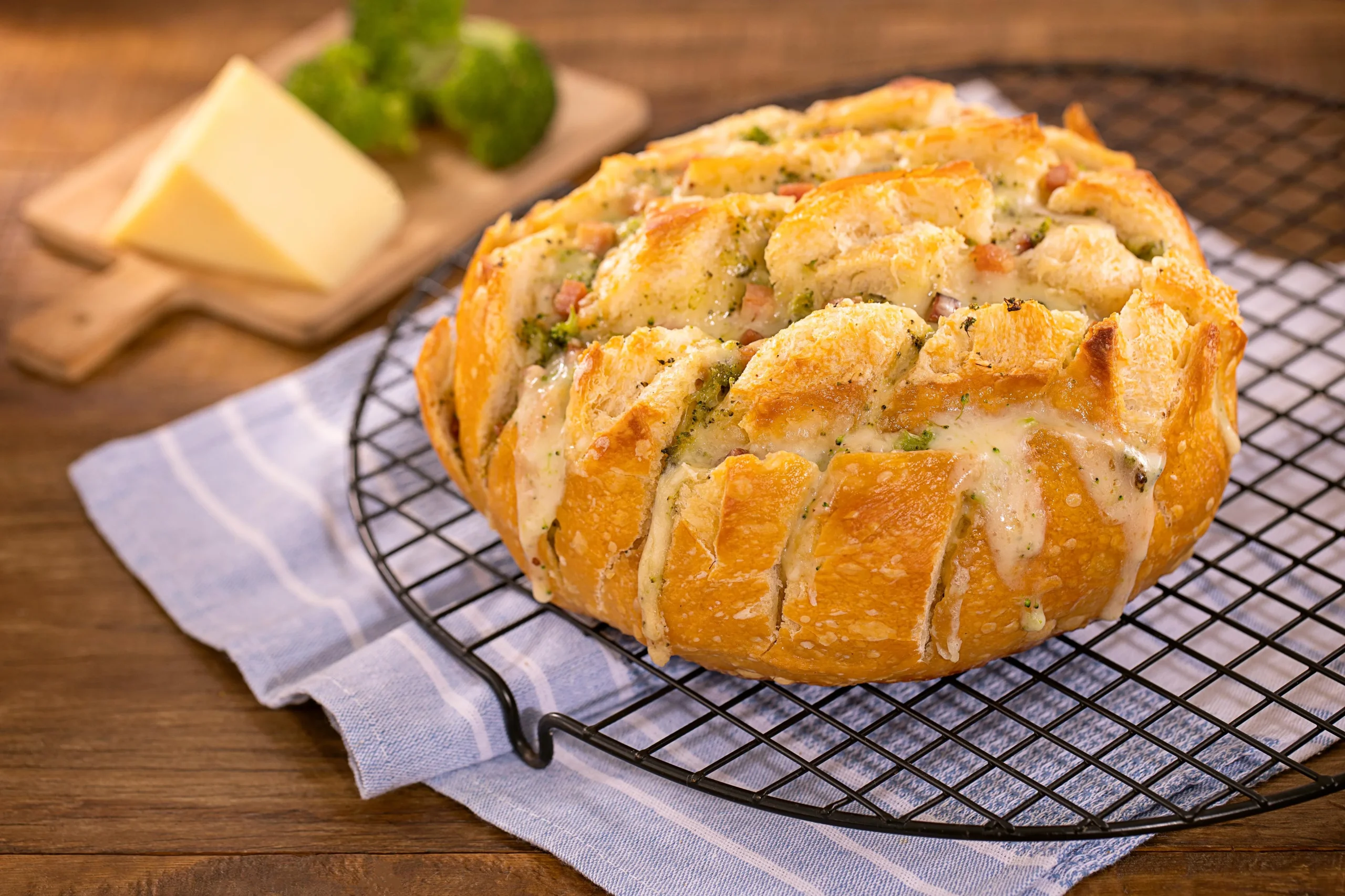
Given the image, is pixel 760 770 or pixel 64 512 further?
pixel 64 512

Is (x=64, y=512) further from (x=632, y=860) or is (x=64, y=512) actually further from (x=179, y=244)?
(x=632, y=860)

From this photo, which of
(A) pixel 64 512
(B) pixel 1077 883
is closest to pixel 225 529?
(A) pixel 64 512

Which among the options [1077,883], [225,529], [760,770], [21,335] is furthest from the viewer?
[21,335]

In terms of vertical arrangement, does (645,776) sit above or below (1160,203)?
below

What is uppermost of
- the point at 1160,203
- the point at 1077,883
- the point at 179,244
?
the point at 1160,203

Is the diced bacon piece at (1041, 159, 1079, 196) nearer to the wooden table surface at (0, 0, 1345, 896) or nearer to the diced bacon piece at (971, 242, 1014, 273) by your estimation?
the diced bacon piece at (971, 242, 1014, 273)

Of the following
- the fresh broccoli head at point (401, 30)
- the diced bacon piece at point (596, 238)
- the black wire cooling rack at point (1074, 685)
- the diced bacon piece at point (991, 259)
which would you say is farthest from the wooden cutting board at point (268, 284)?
the diced bacon piece at point (991, 259)

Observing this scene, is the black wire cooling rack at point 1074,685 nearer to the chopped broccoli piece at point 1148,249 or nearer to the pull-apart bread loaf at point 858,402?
the pull-apart bread loaf at point 858,402

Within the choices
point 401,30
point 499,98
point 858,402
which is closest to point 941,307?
point 858,402

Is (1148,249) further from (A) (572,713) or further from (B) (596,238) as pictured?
(A) (572,713)
